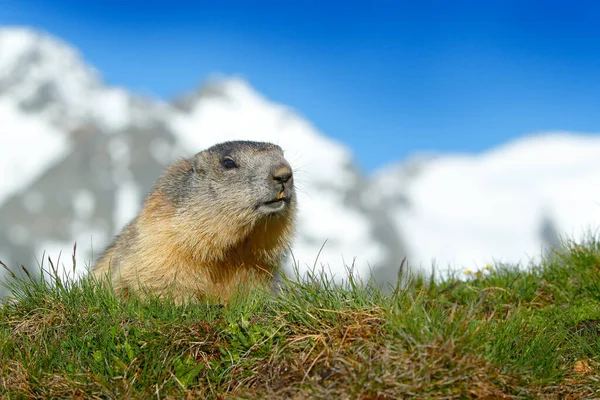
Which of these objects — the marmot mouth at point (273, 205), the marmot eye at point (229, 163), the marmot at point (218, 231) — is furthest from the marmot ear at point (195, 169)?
the marmot mouth at point (273, 205)

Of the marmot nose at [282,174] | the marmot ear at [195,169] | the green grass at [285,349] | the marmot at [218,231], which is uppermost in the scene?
the marmot ear at [195,169]

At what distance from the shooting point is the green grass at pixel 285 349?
15.0 feet

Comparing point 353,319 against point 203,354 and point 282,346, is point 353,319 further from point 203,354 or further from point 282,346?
point 203,354

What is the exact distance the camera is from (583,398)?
499 cm

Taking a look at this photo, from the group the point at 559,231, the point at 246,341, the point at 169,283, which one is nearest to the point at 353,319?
the point at 246,341

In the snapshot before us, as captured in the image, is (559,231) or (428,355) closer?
(428,355)

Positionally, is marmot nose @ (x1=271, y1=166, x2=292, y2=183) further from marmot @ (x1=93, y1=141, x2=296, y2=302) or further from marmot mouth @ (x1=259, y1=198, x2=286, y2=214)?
marmot mouth @ (x1=259, y1=198, x2=286, y2=214)

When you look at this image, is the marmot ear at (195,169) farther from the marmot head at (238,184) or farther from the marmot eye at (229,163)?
the marmot eye at (229,163)

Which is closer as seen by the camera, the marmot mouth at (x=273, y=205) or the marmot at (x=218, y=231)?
the marmot at (x=218, y=231)

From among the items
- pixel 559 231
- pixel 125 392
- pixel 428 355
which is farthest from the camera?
pixel 559 231

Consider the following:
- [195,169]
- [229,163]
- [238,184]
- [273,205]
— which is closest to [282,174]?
[273,205]

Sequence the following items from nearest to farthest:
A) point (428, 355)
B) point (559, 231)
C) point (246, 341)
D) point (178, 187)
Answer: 1. point (428, 355)
2. point (246, 341)
3. point (178, 187)
4. point (559, 231)

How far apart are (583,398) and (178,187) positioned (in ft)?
17.6

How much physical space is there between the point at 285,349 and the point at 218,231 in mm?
2555
